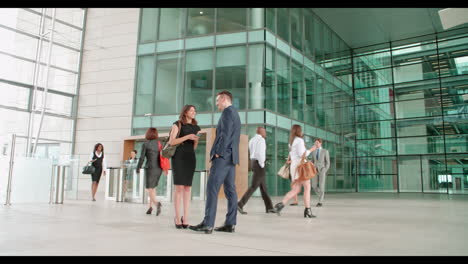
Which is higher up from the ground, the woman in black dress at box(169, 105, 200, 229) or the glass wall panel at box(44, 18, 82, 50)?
the glass wall panel at box(44, 18, 82, 50)

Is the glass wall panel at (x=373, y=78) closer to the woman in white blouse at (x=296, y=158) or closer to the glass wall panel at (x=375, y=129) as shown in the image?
the glass wall panel at (x=375, y=129)

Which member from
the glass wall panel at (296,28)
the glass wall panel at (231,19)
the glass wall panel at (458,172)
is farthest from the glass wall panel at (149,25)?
the glass wall panel at (458,172)

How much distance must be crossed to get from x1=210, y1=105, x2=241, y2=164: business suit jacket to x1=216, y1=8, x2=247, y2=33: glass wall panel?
12.6 meters

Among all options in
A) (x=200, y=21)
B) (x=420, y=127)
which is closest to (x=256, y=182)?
(x=200, y=21)

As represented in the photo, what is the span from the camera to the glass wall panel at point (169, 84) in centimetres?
1745

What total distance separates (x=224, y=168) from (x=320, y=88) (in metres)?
15.9

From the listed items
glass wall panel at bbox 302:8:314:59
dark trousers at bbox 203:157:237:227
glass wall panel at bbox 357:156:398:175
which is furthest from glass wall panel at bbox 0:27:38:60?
glass wall panel at bbox 357:156:398:175

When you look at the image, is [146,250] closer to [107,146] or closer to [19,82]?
[107,146]

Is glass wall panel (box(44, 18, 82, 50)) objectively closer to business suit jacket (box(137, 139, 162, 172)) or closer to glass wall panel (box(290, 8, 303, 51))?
glass wall panel (box(290, 8, 303, 51))

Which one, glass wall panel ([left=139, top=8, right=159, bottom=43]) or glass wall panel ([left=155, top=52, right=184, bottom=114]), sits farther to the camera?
glass wall panel ([left=139, top=8, right=159, bottom=43])

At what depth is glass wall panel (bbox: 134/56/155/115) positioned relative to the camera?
1842 cm

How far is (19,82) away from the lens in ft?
63.0

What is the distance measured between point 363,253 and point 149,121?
52.0 ft
